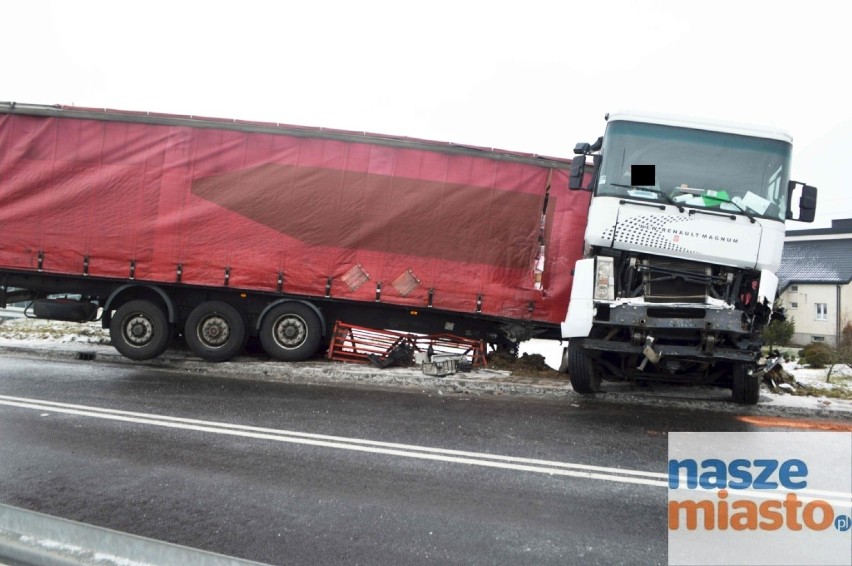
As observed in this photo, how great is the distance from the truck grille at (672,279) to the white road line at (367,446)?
9.38 feet

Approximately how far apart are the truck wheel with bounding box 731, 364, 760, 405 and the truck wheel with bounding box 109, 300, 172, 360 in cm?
850

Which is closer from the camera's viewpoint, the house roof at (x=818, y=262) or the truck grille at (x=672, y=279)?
the truck grille at (x=672, y=279)

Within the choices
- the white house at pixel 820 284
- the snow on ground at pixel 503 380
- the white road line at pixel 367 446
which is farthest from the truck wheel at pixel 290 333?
the white house at pixel 820 284

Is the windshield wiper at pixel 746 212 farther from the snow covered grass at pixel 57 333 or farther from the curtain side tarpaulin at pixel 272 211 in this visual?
the snow covered grass at pixel 57 333

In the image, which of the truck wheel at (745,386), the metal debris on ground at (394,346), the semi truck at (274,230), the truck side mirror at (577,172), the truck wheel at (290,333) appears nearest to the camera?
the truck wheel at (745,386)

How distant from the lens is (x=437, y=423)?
6.54 metres

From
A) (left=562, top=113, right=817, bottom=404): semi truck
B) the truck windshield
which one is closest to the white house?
the truck windshield

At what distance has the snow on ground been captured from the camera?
26.3 ft

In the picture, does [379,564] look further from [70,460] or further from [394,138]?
[394,138]

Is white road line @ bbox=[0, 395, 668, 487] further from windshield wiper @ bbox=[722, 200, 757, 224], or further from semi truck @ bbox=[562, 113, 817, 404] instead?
windshield wiper @ bbox=[722, 200, 757, 224]

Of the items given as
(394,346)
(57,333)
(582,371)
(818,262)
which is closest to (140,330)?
(57,333)

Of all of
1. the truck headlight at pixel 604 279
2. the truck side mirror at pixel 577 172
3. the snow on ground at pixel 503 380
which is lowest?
the snow on ground at pixel 503 380

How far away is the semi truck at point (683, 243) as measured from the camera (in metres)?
7.03

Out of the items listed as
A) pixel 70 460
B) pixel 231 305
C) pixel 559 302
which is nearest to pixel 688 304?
pixel 559 302
